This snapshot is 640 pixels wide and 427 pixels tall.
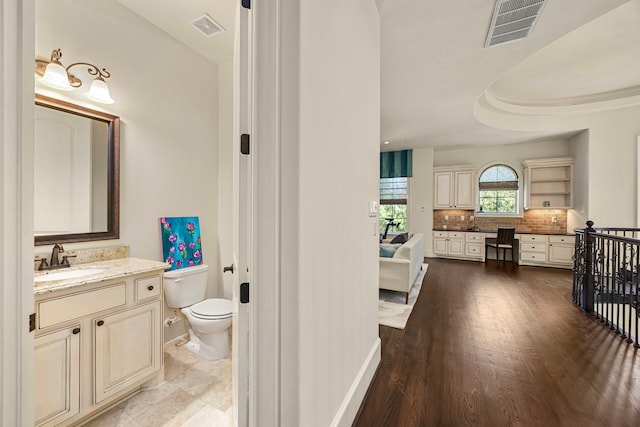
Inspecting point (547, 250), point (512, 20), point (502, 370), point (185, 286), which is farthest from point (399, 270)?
point (547, 250)

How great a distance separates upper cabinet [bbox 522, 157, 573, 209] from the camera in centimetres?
589

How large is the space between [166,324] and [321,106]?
2516 millimetres

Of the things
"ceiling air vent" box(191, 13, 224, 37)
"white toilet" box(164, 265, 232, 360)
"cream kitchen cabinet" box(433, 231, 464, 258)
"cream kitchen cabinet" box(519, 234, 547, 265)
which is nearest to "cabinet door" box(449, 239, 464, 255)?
"cream kitchen cabinet" box(433, 231, 464, 258)

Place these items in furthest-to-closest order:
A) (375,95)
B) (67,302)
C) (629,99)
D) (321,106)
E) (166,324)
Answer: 1. (629,99)
2. (166,324)
3. (375,95)
4. (67,302)
5. (321,106)

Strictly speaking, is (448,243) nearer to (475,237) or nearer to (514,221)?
(475,237)

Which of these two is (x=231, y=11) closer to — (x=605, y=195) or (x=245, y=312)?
(x=245, y=312)

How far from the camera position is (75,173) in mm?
2016

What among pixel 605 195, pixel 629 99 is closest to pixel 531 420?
pixel 605 195

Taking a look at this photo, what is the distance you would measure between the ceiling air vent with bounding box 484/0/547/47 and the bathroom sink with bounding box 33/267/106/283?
3631 millimetres

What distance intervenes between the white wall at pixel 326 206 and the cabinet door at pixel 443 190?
5756mm

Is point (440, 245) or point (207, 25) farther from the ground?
point (207, 25)

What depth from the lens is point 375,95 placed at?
2.00 metres

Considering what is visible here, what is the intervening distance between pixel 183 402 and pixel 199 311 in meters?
0.64

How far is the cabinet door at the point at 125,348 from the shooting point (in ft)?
5.36
